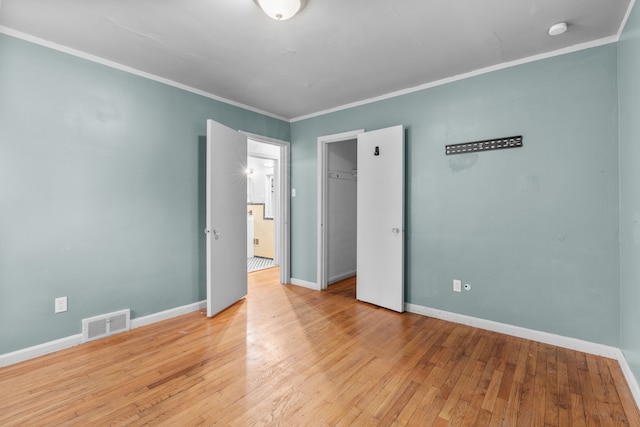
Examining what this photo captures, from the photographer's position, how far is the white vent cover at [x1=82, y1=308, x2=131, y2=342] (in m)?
2.61

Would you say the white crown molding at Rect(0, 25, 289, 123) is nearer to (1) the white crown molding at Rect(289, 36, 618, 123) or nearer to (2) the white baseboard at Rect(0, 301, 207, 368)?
(1) the white crown molding at Rect(289, 36, 618, 123)

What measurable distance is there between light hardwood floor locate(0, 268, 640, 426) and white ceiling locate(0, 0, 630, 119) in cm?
249

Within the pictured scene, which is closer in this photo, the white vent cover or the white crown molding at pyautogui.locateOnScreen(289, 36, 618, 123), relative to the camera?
the white crown molding at pyautogui.locateOnScreen(289, 36, 618, 123)

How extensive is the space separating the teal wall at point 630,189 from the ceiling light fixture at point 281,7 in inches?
81.2

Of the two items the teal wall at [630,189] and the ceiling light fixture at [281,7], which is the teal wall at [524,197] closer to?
the teal wall at [630,189]

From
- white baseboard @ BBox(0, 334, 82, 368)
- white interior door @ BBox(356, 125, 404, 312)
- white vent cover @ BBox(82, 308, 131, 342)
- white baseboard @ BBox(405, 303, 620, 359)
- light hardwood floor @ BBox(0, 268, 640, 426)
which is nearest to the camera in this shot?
light hardwood floor @ BBox(0, 268, 640, 426)

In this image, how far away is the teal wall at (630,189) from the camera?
1873mm

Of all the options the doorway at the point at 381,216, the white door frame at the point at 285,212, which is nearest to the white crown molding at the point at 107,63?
the white door frame at the point at 285,212

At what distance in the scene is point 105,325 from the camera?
2715mm

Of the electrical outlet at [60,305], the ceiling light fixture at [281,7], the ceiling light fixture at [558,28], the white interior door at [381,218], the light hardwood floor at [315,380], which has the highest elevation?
the ceiling light fixture at [558,28]

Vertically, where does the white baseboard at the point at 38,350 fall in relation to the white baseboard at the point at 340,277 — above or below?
below

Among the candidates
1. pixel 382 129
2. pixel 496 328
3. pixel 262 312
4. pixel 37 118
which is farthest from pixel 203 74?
pixel 496 328

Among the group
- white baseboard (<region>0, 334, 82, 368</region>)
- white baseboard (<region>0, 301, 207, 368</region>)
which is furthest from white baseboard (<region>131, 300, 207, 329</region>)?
white baseboard (<region>0, 334, 82, 368</region>)

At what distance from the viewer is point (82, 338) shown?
259cm
